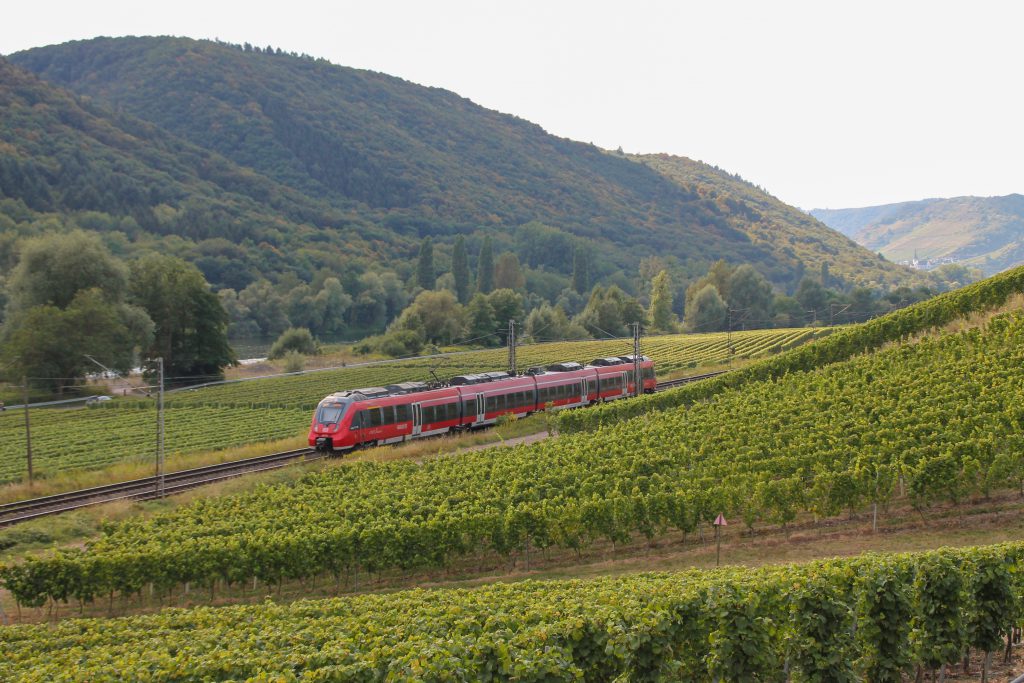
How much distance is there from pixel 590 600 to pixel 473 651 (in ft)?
10.2

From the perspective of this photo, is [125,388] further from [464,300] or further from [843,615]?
[464,300]

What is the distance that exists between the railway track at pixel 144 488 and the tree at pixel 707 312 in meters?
103

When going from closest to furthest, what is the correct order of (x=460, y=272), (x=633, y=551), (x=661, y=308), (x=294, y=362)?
(x=633, y=551)
(x=294, y=362)
(x=661, y=308)
(x=460, y=272)

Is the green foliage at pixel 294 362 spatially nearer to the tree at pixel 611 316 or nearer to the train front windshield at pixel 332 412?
the tree at pixel 611 316

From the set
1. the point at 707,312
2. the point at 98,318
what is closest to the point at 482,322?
the point at 707,312

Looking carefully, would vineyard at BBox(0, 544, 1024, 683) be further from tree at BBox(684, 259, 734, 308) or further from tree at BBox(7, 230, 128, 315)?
tree at BBox(684, 259, 734, 308)

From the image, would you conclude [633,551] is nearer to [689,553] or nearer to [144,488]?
[689,553]

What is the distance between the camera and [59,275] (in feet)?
256

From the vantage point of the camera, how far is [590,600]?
14859 millimetres

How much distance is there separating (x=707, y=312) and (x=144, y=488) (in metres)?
113

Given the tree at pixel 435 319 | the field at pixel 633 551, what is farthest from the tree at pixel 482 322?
the field at pixel 633 551

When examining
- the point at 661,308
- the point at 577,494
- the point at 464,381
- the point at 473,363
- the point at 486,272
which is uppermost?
the point at 486,272

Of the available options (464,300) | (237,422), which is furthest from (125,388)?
(464,300)

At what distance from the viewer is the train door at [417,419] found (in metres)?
44.1
